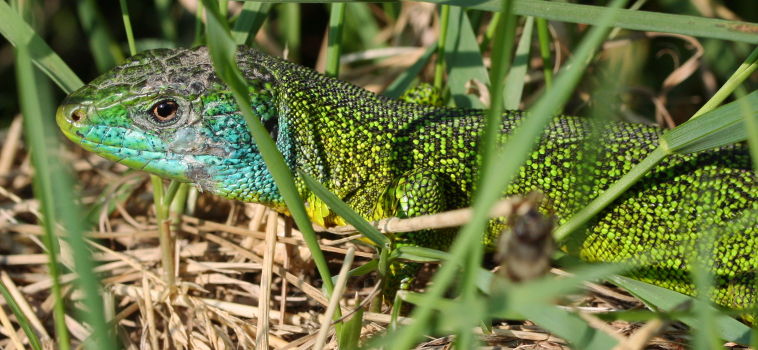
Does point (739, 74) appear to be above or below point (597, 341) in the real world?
above

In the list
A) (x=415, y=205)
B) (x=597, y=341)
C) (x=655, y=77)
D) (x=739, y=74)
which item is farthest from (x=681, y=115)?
(x=597, y=341)

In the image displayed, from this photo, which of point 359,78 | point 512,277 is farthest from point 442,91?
point 512,277

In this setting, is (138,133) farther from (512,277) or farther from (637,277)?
(637,277)

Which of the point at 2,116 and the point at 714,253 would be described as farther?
the point at 2,116

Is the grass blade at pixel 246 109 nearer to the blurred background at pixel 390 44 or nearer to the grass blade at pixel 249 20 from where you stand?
the grass blade at pixel 249 20

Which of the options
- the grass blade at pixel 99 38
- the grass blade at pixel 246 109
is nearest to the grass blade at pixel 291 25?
the grass blade at pixel 99 38

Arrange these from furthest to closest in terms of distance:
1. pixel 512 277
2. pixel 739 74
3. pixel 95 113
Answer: pixel 95 113 < pixel 739 74 < pixel 512 277

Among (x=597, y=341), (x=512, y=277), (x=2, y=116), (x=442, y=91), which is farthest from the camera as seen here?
(x=2, y=116)

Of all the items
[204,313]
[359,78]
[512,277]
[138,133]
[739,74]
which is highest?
[359,78]

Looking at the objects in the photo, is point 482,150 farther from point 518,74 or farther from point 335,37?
point 518,74
